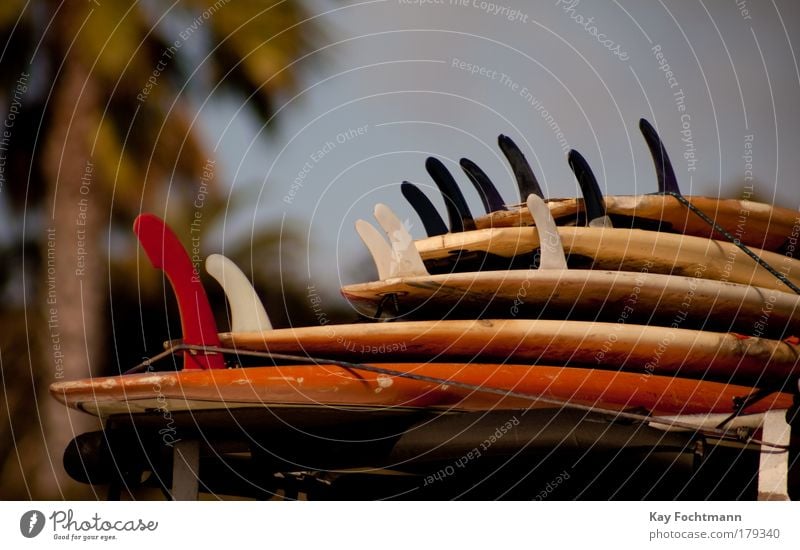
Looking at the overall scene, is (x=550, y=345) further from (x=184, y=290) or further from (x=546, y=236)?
(x=184, y=290)

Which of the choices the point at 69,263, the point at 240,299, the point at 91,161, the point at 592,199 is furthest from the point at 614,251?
the point at 91,161

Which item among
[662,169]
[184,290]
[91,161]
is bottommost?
[184,290]

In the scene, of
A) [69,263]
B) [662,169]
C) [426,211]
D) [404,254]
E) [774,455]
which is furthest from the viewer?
[69,263]

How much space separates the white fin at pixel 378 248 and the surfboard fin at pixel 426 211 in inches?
6.1

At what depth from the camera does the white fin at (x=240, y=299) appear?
229 centimetres

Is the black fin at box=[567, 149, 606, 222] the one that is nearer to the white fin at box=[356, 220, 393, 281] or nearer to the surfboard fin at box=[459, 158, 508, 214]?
the surfboard fin at box=[459, 158, 508, 214]

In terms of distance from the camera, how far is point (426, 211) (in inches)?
96.6

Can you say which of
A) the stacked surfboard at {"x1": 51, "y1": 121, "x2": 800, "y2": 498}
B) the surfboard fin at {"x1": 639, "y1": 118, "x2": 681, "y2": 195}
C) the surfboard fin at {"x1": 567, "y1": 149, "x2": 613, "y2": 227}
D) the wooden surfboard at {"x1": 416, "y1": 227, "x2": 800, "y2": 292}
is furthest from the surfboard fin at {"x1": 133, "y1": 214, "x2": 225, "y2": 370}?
the surfboard fin at {"x1": 639, "y1": 118, "x2": 681, "y2": 195}

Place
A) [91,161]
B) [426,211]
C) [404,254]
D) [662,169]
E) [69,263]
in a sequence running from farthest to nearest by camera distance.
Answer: [91,161] → [69,263] → [426,211] → [662,169] → [404,254]

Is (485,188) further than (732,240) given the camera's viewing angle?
Yes

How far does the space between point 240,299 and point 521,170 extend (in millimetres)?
587

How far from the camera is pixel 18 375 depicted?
376 cm

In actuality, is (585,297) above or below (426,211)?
below

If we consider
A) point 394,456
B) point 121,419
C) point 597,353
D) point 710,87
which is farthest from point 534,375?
point 710,87
